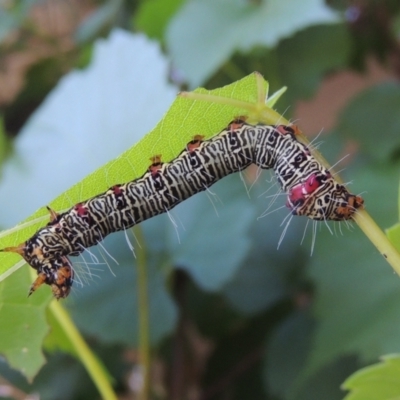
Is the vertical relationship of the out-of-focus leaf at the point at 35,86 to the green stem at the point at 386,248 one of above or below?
above

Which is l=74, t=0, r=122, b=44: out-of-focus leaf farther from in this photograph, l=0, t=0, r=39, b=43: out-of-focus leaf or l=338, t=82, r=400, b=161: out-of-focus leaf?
l=338, t=82, r=400, b=161: out-of-focus leaf

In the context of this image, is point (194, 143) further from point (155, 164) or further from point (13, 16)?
point (13, 16)

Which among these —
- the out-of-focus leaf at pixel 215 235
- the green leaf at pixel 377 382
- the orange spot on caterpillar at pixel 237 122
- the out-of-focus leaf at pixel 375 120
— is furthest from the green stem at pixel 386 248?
the out-of-focus leaf at pixel 375 120

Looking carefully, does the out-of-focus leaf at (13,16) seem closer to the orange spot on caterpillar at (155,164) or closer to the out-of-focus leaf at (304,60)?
the out-of-focus leaf at (304,60)

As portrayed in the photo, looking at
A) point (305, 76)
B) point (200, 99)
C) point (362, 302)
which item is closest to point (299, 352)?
point (362, 302)

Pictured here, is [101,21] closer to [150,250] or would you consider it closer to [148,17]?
[148,17]

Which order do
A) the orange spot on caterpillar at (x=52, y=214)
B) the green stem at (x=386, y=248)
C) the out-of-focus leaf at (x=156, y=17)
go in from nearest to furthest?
the green stem at (x=386, y=248) < the orange spot on caterpillar at (x=52, y=214) < the out-of-focus leaf at (x=156, y=17)

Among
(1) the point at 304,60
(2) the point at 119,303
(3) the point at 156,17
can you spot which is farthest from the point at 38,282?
(1) the point at 304,60
